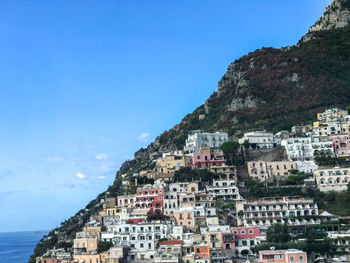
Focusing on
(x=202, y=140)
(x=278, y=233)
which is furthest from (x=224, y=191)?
(x=202, y=140)

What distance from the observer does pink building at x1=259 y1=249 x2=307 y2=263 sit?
55812mm

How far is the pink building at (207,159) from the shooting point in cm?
8788

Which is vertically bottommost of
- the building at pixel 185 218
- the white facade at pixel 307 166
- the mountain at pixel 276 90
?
the building at pixel 185 218

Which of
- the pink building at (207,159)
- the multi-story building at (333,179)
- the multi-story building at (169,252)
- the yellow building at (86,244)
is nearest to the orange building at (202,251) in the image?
the multi-story building at (169,252)

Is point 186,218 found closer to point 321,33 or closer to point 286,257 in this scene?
point 286,257

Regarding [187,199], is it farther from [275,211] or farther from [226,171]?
[275,211]

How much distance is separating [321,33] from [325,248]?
102m

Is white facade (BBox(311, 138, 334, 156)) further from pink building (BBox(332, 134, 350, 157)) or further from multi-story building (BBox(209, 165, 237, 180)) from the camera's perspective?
multi-story building (BBox(209, 165, 237, 180))

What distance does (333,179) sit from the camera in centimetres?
7594

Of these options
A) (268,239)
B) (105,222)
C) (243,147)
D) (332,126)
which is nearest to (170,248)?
(268,239)

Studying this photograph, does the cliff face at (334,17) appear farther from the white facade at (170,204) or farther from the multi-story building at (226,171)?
the white facade at (170,204)

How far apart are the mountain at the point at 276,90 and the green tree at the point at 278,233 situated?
140 ft

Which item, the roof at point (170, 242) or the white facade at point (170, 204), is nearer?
the roof at point (170, 242)

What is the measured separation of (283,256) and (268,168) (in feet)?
94.3
